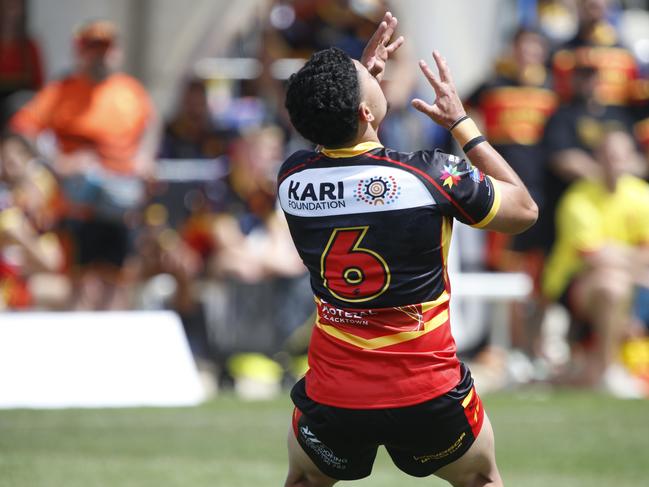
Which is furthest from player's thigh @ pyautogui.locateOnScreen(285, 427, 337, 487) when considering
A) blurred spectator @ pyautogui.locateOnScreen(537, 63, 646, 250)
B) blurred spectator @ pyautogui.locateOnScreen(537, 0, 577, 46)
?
blurred spectator @ pyautogui.locateOnScreen(537, 0, 577, 46)

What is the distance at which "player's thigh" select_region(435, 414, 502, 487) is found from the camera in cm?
391

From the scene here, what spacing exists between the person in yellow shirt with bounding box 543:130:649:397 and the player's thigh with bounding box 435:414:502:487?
5848 millimetres

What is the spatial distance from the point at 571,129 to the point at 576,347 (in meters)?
1.75

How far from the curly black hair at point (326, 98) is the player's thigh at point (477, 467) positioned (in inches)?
39.3

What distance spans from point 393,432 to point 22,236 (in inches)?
268

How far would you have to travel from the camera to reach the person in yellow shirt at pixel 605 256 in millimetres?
9641

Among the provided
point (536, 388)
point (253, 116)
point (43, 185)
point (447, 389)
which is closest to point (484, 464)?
point (447, 389)

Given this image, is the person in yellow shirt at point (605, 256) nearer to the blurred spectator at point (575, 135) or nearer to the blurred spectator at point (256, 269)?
the blurred spectator at point (575, 135)

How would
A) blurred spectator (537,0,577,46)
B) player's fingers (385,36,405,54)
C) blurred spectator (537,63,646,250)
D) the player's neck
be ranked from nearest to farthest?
1. the player's neck
2. player's fingers (385,36,405,54)
3. blurred spectator (537,63,646,250)
4. blurred spectator (537,0,577,46)

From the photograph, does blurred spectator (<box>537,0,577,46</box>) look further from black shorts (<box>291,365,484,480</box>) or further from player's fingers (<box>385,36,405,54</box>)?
black shorts (<box>291,365,484,480</box>)

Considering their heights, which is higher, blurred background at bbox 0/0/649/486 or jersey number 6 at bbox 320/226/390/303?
jersey number 6 at bbox 320/226/390/303

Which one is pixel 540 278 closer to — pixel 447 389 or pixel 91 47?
pixel 91 47

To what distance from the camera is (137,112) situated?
10125 millimetres

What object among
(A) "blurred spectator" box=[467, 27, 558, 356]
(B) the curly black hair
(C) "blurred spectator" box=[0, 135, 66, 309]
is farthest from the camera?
(A) "blurred spectator" box=[467, 27, 558, 356]
